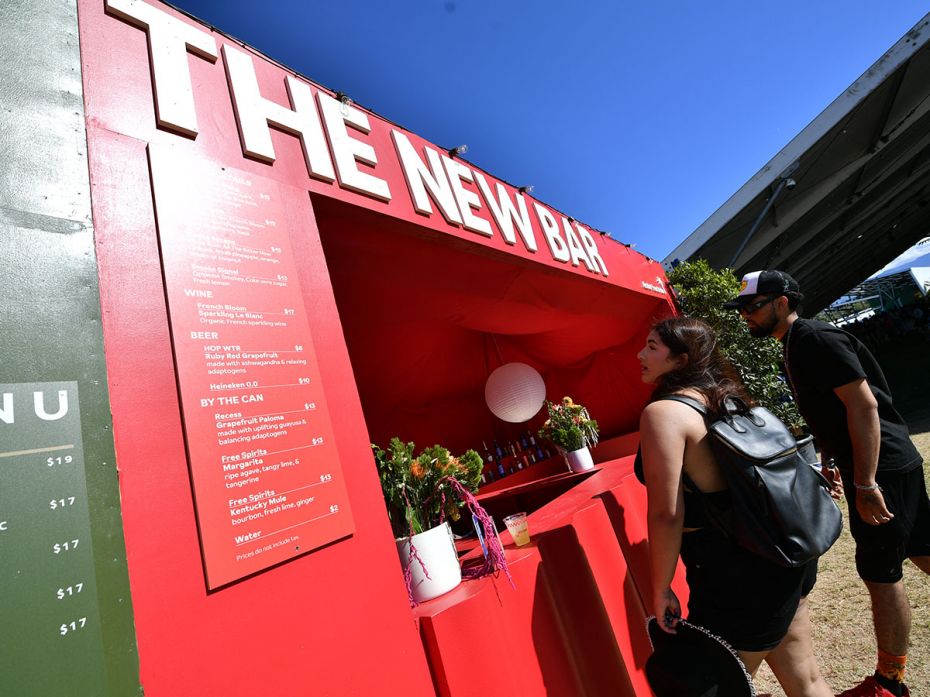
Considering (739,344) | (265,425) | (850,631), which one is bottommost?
(850,631)

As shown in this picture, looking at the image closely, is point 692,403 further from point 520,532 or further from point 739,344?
point 739,344

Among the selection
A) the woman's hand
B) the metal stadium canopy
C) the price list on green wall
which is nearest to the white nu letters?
the price list on green wall

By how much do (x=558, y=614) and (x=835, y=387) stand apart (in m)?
1.43

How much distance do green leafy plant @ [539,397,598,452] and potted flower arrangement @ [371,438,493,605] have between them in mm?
2594

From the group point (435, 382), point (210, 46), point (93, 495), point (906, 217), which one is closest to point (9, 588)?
point (93, 495)

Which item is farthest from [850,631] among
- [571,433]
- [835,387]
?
[571,433]

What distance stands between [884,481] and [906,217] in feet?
60.3

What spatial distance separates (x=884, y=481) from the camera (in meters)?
1.75

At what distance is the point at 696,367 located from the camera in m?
1.51

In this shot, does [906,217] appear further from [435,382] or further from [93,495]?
[93,495]

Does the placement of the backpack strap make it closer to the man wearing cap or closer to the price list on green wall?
the man wearing cap

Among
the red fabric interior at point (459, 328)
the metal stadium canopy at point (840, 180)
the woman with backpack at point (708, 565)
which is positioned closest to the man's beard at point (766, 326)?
the woman with backpack at point (708, 565)

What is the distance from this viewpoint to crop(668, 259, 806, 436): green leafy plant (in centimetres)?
566

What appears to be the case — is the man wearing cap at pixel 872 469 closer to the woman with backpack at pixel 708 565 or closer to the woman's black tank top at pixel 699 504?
the woman with backpack at pixel 708 565
